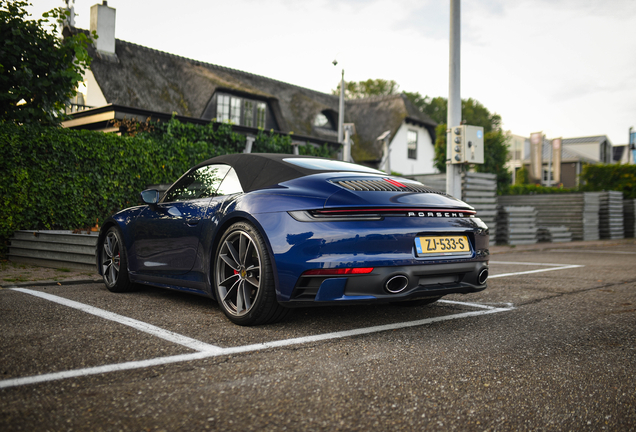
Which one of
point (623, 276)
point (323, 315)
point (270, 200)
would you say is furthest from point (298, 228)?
point (623, 276)

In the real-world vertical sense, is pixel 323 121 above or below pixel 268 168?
above

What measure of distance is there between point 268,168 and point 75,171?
21.7 feet

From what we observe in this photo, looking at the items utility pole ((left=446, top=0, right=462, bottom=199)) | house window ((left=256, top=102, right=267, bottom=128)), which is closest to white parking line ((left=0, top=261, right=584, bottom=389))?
utility pole ((left=446, top=0, right=462, bottom=199))

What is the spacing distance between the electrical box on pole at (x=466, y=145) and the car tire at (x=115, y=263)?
7.13 m

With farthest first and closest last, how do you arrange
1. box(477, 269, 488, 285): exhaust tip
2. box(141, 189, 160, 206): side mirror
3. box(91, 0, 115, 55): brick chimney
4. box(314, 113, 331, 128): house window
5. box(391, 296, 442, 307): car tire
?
box(314, 113, 331, 128): house window, box(91, 0, 115, 55): brick chimney, box(141, 189, 160, 206): side mirror, box(391, 296, 442, 307): car tire, box(477, 269, 488, 285): exhaust tip

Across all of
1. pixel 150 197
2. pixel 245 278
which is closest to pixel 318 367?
pixel 245 278

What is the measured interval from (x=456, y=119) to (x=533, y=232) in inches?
247

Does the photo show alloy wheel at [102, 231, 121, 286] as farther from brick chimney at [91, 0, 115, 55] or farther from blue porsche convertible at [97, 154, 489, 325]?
brick chimney at [91, 0, 115, 55]

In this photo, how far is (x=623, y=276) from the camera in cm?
722

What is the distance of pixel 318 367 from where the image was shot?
2828 mm

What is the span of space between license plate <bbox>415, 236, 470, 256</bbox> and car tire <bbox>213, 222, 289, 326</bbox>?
1017 mm

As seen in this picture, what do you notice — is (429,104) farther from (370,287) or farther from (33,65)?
(370,287)

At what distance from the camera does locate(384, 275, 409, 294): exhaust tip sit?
3.41 meters

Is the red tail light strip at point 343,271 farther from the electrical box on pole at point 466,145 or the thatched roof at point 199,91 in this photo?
the thatched roof at point 199,91
